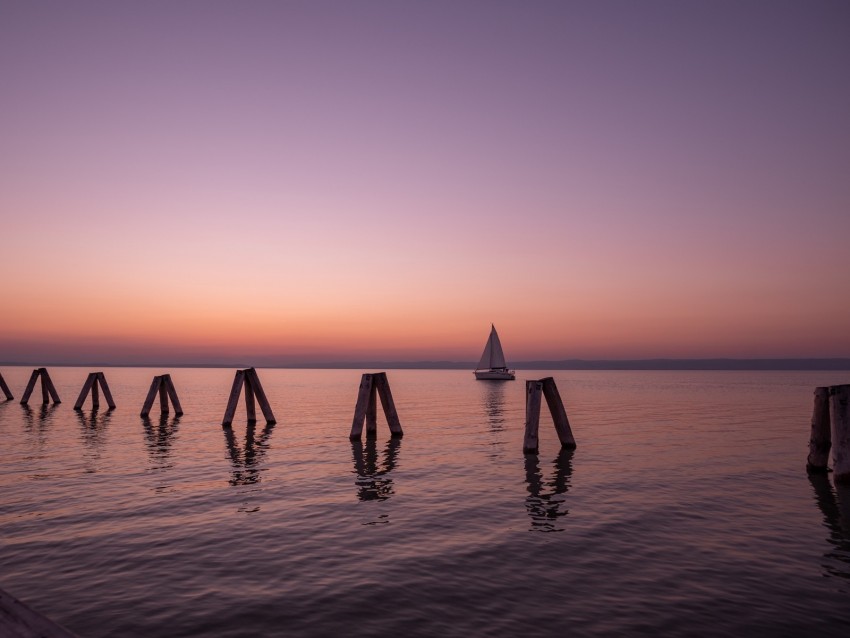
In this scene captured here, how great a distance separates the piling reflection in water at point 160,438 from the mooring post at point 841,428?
1812cm

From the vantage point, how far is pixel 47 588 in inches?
271

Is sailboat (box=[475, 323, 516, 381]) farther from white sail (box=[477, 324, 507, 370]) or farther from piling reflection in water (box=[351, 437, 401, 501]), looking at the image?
piling reflection in water (box=[351, 437, 401, 501])

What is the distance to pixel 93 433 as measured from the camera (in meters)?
24.6

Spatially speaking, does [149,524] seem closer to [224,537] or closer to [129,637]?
[224,537]

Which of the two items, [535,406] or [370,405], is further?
[370,405]

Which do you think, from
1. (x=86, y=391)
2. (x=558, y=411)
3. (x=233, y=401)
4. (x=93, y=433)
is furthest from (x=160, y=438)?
(x=86, y=391)

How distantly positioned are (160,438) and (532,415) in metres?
15.9

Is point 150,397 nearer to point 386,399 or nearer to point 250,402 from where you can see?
point 250,402

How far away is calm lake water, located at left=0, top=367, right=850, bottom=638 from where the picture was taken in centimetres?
617

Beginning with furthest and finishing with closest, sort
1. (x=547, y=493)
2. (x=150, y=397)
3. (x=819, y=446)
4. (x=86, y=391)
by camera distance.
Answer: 1. (x=86, y=391)
2. (x=150, y=397)
3. (x=819, y=446)
4. (x=547, y=493)

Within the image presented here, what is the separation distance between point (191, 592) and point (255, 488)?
665 cm

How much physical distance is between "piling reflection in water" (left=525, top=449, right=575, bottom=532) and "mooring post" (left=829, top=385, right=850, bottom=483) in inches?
255

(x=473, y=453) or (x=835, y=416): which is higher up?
(x=835, y=416)

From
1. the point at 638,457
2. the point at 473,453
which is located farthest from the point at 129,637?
the point at 638,457
